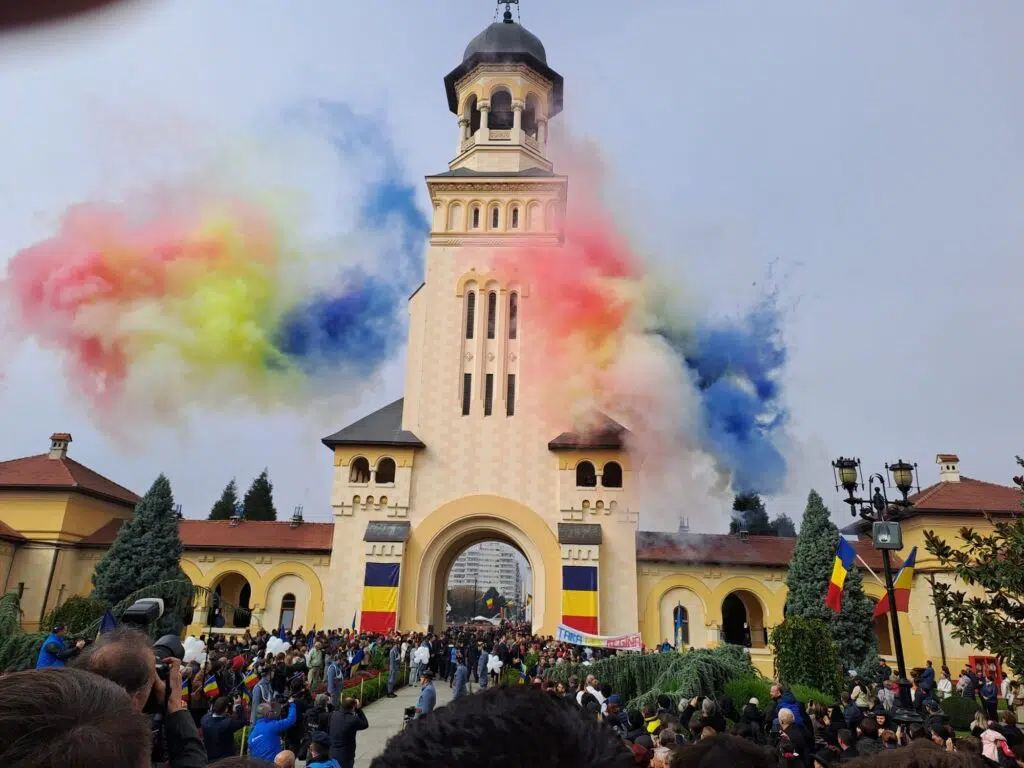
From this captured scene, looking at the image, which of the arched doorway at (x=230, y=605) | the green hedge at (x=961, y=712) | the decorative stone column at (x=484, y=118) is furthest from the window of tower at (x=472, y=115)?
the green hedge at (x=961, y=712)

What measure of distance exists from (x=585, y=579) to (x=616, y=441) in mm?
5854

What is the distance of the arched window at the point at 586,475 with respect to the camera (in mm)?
29188

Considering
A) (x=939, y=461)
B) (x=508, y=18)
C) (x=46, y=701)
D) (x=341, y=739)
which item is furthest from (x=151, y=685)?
(x=508, y=18)

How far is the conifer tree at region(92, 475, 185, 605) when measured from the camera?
88.8 feet

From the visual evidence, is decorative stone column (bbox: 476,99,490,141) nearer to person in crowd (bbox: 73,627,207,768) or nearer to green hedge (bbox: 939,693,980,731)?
green hedge (bbox: 939,693,980,731)

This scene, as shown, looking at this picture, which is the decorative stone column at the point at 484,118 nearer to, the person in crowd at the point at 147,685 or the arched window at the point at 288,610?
the arched window at the point at 288,610

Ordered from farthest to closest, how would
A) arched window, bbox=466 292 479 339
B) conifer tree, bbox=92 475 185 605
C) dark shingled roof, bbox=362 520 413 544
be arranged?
arched window, bbox=466 292 479 339
dark shingled roof, bbox=362 520 413 544
conifer tree, bbox=92 475 185 605

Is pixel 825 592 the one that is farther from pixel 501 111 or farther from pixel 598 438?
pixel 501 111

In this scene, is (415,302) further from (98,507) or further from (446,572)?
(98,507)

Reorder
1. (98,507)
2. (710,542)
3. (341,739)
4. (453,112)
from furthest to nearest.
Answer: (453,112), (98,507), (710,542), (341,739)

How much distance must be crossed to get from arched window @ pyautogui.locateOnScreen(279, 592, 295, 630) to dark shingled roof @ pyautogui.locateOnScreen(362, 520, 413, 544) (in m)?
5.44

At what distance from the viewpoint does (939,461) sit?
32938 mm

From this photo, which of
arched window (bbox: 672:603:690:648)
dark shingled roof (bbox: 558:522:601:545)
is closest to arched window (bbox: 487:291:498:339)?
dark shingled roof (bbox: 558:522:601:545)

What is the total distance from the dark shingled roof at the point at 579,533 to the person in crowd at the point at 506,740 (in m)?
26.9
